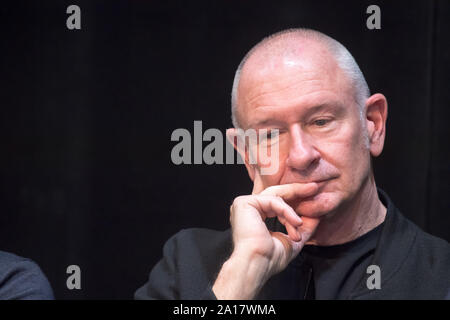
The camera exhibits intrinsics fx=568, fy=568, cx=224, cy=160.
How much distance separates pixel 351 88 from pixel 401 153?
32 cm

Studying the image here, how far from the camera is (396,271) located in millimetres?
1606

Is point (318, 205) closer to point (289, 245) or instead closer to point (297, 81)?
point (289, 245)

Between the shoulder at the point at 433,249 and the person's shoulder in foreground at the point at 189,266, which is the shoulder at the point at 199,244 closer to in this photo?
the person's shoulder in foreground at the point at 189,266

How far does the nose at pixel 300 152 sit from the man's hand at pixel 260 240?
0.06 m

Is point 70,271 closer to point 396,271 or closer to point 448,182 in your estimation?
point 396,271

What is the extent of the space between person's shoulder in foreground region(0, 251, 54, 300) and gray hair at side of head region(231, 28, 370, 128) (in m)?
0.75

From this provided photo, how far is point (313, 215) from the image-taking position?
1.63 m

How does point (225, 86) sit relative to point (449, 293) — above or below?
above

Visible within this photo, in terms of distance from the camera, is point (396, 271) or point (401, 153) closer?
point (396, 271)

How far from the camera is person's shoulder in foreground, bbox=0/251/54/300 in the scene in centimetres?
162

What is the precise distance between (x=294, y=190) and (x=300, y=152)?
0.11 m

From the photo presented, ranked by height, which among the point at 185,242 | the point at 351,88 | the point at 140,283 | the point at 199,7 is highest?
the point at 199,7

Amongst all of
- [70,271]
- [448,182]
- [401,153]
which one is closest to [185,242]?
[70,271]
